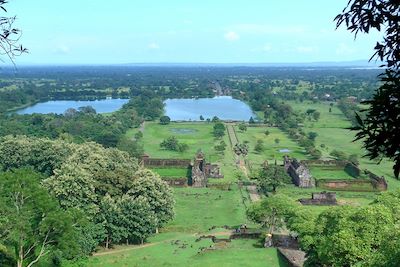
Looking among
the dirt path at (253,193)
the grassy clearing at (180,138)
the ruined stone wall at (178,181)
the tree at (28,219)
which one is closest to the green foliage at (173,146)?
the grassy clearing at (180,138)

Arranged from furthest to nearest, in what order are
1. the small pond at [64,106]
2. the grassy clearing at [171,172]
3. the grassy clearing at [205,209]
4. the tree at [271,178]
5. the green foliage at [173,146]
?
the small pond at [64,106] → the green foliage at [173,146] → the grassy clearing at [171,172] → the tree at [271,178] → the grassy clearing at [205,209]

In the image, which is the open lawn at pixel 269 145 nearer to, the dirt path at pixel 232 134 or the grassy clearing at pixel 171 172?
the dirt path at pixel 232 134

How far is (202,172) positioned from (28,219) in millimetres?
28513

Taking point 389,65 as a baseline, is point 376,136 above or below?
below

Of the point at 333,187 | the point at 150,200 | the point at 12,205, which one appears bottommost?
the point at 333,187

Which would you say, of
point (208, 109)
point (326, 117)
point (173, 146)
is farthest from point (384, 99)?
point (208, 109)

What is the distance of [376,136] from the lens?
6.53m

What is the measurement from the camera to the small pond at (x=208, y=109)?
380 feet

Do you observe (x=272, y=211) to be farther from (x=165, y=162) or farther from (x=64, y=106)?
(x=64, y=106)

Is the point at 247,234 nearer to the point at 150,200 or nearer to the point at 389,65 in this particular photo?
the point at 150,200

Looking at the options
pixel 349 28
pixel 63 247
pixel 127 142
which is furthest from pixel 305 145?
pixel 349 28

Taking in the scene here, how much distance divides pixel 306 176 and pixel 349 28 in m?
45.2

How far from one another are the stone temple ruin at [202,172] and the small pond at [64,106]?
7233cm

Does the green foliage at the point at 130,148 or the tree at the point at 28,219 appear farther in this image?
the green foliage at the point at 130,148
